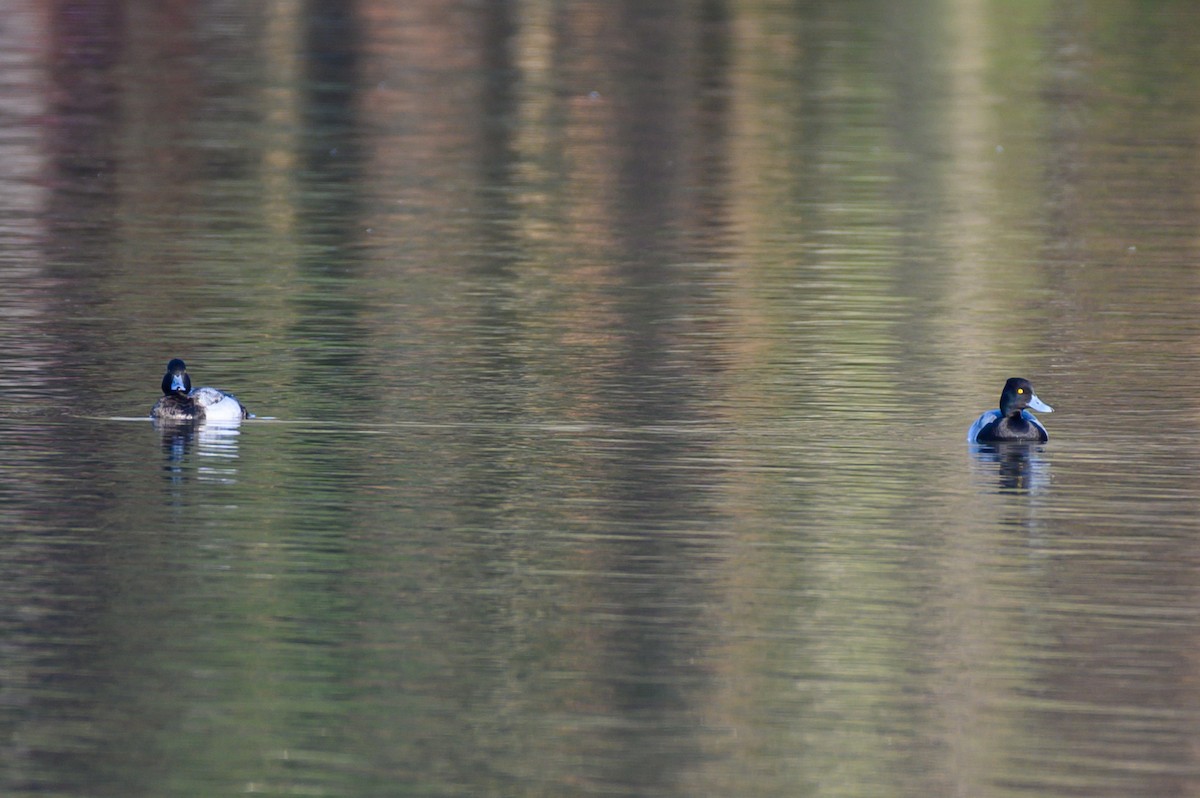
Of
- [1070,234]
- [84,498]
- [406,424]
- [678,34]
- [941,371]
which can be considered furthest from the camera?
[678,34]

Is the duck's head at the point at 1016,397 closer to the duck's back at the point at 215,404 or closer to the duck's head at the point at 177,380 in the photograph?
the duck's back at the point at 215,404

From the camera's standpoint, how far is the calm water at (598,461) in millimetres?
11633

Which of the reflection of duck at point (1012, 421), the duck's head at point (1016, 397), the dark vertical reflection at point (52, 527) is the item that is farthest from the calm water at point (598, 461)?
the duck's head at point (1016, 397)

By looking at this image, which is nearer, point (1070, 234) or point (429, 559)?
point (429, 559)

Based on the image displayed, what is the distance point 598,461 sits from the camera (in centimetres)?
1775

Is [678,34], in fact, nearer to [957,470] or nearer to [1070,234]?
[1070,234]

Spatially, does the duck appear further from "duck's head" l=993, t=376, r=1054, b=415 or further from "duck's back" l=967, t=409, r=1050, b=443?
"duck's head" l=993, t=376, r=1054, b=415

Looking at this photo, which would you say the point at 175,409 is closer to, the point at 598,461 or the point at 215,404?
the point at 215,404

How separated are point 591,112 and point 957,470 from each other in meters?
26.3

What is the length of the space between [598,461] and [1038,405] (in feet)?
11.2

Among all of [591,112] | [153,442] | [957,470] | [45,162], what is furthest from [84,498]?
[591,112]

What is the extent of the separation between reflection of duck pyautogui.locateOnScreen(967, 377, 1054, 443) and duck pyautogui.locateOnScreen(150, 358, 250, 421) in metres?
5.41

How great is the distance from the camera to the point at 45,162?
37000 millimetres

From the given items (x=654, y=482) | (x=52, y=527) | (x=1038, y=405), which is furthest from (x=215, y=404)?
(x=1038, y=405)
